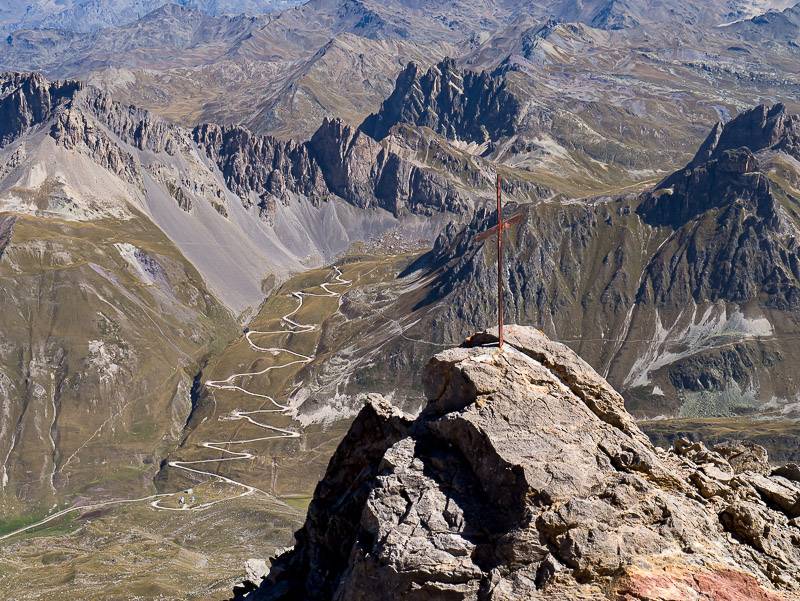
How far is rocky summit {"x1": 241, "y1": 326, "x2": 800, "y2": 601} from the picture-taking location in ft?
99.4

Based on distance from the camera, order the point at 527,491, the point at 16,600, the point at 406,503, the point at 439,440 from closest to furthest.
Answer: the point at 527,491 → the point at 406,503 → the point at 439,440 → the point at 16,600

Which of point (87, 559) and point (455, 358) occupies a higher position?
point (455, 358)

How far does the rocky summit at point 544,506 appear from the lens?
99.4 feet

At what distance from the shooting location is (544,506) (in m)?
32.2

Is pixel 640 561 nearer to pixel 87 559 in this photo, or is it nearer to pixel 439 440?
pixel 439 440

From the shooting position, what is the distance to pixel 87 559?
148 meters

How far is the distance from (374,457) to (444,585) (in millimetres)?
14009

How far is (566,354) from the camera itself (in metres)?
40.3

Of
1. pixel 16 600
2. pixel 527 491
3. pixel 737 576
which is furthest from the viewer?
pixel 16 600

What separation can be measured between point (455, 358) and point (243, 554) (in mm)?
128059

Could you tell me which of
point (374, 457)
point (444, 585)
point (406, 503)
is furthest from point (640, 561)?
point (374, 457)

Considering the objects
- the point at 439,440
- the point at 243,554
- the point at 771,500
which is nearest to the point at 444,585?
the point at 439,440

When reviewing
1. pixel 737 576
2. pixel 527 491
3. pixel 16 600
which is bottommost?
pixel 16 600

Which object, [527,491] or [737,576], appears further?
[527,491]
